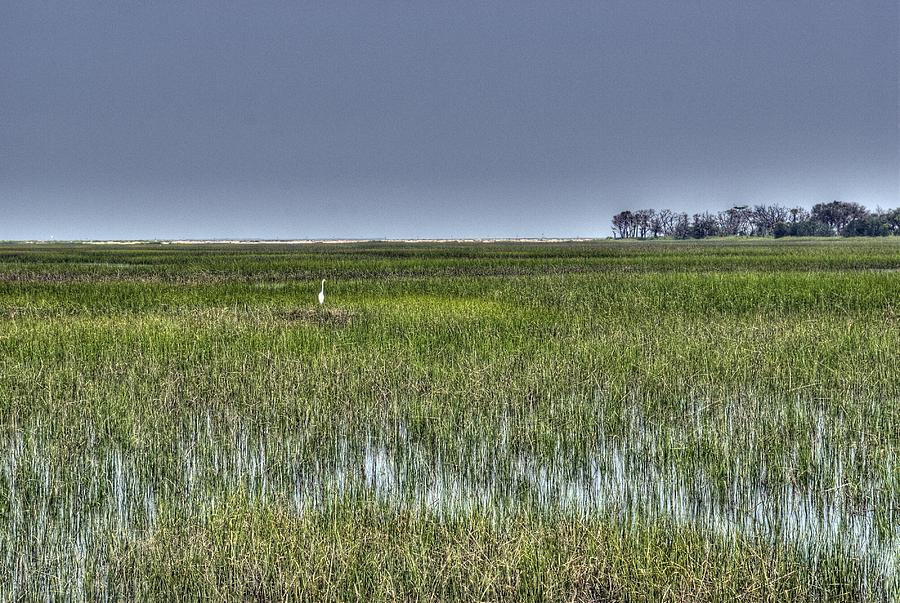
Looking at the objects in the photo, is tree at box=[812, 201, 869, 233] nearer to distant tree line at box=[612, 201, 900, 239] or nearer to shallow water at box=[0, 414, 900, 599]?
distant tree line at box=[612, 201, 900, 239]

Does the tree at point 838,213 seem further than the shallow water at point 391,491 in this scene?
Yes

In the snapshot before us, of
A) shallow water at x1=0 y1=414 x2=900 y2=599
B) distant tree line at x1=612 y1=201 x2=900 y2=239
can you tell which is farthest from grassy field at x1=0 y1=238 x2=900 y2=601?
distant tree line at x1=612 y1=201 x2=900 y2=239

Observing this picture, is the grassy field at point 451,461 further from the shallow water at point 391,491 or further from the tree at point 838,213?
the tree at point 838,213

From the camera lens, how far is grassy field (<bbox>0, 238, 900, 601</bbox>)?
407 cm

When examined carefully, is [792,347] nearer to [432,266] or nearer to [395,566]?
[395,566]

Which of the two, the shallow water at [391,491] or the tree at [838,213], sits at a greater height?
the tree at [838,213]

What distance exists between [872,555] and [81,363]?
10090 millimetres

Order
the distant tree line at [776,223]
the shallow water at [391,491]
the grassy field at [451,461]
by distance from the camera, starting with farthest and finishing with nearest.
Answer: the distant tree line at [776,223]
the shallow water at [391,491]
the grassy field at [451,461]

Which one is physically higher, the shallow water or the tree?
the tree

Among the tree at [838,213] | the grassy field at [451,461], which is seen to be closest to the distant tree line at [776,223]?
the tree at [838,213]

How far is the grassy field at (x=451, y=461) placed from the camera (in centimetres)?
407

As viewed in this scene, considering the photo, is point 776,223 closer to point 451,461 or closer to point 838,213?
point 838,213

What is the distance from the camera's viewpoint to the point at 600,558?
416 centimetres

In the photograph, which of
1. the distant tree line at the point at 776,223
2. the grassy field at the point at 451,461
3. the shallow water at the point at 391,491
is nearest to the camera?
the grassy field at the point at 451,461
